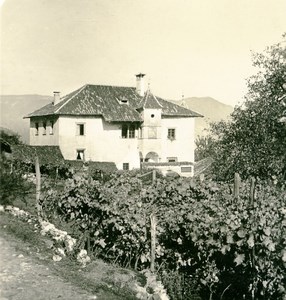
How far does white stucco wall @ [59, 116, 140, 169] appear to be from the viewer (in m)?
35.3

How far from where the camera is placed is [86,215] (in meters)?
9.09

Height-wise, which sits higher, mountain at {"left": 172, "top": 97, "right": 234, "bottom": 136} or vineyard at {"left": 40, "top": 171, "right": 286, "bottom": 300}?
mountain at {"left": 172, "top": 97, "right": 234, "bottom": 136}

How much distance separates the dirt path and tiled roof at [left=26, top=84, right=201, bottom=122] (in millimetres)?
28428

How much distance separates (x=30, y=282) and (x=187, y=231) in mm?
2774

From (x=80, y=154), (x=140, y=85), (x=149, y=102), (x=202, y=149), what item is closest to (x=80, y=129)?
(x=80, y=154)

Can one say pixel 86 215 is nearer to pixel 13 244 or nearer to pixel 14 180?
pixel 13 244

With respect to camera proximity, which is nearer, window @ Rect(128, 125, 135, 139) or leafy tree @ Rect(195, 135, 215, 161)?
window @ Rect(128, 125, 135, 139)

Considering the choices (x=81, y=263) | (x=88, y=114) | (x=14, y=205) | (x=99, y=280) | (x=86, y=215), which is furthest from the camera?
(x=88, y=114)

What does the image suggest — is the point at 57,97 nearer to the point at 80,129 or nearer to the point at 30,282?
the point at 80,129

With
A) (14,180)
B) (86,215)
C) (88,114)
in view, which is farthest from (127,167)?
(86,215)

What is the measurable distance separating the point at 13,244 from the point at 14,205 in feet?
13.5

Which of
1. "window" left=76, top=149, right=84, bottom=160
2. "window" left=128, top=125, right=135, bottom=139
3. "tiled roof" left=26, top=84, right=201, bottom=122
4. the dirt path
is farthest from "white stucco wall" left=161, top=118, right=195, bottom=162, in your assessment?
the dirt path

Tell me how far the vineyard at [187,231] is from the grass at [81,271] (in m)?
0.66

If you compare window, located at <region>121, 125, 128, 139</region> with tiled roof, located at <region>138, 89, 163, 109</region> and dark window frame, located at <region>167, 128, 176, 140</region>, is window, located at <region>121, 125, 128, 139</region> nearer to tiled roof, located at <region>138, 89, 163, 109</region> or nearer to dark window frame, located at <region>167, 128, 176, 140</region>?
tiled roof, located at <region>138, 89, 163, 109</region>
